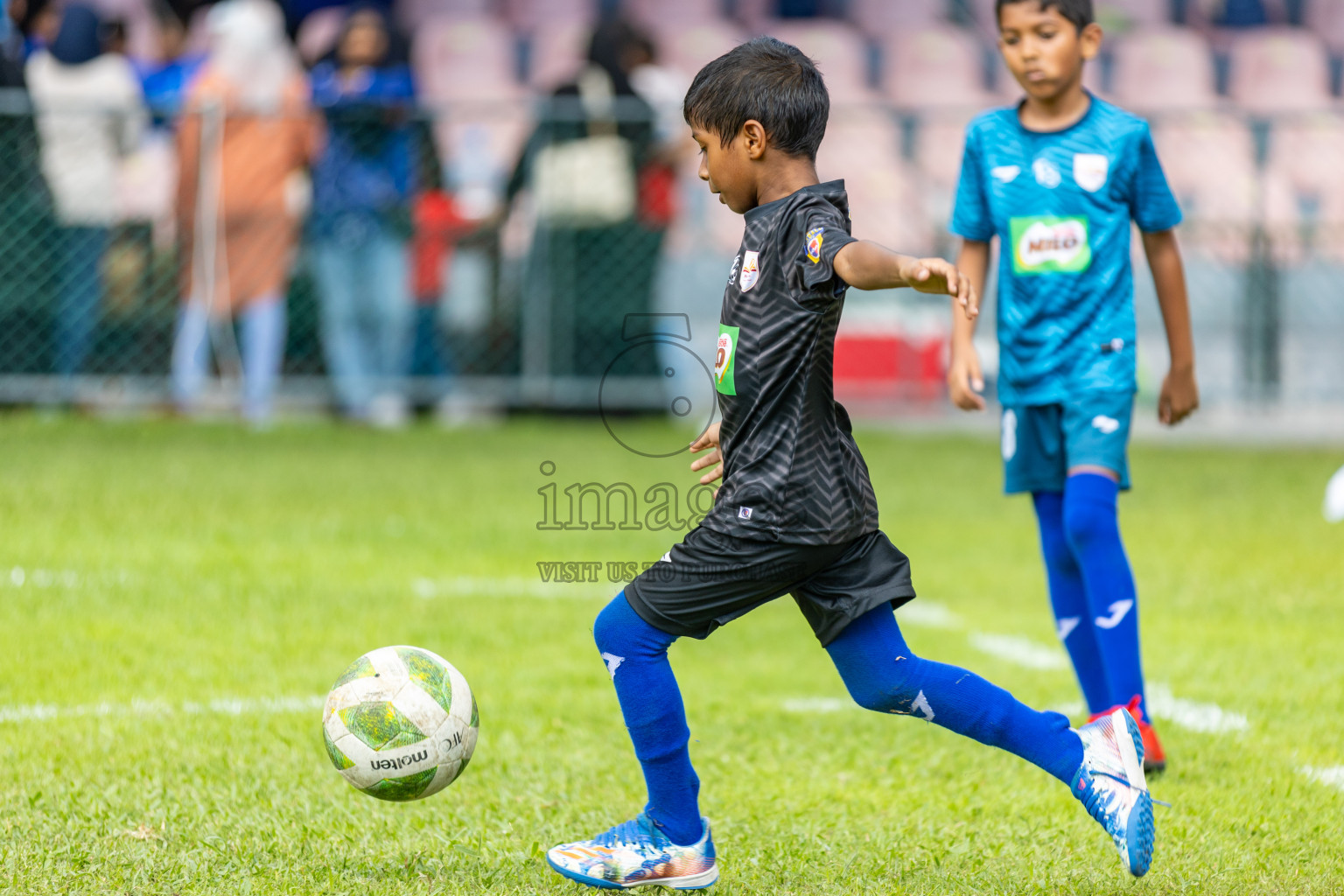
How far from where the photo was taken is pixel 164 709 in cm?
419

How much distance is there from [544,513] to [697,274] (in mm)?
3636

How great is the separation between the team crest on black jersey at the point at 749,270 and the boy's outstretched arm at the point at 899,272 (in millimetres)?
236

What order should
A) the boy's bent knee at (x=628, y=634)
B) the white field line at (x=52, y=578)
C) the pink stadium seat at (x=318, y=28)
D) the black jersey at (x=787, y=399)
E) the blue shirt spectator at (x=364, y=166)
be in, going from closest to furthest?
the black jersey at (x=787, y=399), the boy's bent knee at (x=628, y=634), the white field line at (x=52, y=578), the blue shirt spectator at (x=364, y=166), the pink stadium seat at (x=318, y=28)

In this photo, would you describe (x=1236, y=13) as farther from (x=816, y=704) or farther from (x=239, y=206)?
(x=816, y=704)

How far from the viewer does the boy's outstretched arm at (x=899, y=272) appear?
2443 millimetres

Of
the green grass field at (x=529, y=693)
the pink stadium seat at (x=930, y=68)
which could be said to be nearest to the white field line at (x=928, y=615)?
the green grass field at (x=529, y=693)

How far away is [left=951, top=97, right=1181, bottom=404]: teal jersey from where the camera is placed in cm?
395

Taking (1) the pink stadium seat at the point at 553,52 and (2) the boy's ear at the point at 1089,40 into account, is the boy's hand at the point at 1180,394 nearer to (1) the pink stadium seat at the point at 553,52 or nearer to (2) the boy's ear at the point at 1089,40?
(2) the boy's ear at the point at 1089,40

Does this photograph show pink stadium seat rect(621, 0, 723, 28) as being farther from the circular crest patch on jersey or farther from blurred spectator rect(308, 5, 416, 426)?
the circular crest patch on jersey

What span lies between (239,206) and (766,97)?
7729 millimetres

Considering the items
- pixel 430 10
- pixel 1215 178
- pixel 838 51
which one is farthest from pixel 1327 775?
pixel 430 10

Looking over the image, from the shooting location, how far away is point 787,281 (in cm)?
281

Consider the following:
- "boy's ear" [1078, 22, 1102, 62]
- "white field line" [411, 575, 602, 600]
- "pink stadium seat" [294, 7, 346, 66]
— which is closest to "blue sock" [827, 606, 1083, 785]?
"boy's ear" [1078, 22, 1102, 62]

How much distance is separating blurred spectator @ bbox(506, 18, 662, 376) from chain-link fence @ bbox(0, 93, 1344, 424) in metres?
0.02
